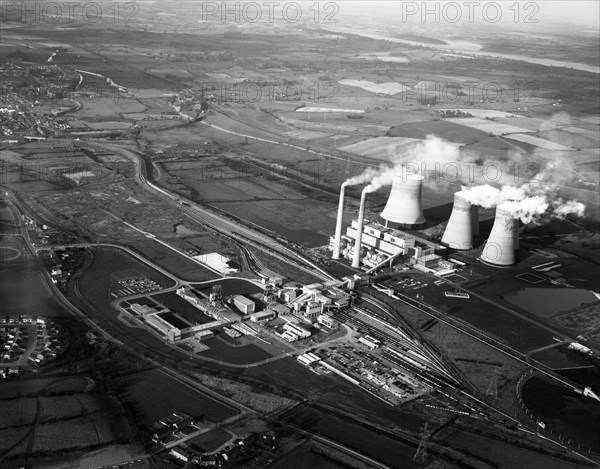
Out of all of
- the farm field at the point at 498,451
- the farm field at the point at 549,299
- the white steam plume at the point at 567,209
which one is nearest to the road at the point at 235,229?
the farm field at the point at 549,299

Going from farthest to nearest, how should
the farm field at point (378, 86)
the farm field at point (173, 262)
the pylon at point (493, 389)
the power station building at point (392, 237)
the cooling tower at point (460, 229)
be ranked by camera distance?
the farm field at point (378, 86) → the cooling tower at point (460, 229) → the power station building at point (392, 237) → the farm field at point (173, 262) → the pylon at point (493, 389)

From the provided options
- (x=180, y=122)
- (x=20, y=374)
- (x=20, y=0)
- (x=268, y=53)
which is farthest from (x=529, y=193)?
(x=20, y=0)

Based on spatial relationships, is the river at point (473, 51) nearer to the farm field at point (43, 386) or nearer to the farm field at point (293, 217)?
the farm field at point (293, 217)

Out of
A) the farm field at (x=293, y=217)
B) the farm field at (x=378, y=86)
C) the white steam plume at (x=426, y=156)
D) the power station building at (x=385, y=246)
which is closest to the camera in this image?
the power station building at (x=385, y=246)

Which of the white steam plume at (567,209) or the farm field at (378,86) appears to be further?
the farm field at (378,86)

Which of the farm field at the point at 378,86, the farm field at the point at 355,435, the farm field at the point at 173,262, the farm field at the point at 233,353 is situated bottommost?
the farm field at the point at 355,435

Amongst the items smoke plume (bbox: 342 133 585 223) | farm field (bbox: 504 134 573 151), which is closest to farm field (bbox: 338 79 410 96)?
smoke plume (bbox: 342 133 585 223)

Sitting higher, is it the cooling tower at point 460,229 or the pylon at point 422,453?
the cooling tower at point 460,229

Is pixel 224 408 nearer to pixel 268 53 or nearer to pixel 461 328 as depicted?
pixel 461 328
